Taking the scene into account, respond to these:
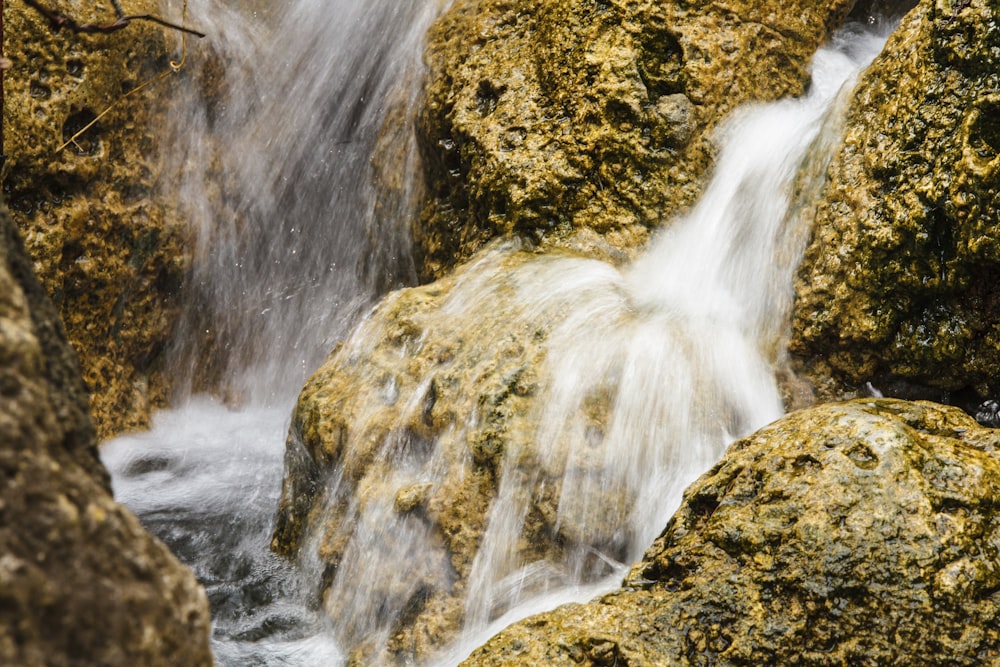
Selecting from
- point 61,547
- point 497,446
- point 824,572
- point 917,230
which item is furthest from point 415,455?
point 61,547

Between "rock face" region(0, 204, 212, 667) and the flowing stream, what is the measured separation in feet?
6.79

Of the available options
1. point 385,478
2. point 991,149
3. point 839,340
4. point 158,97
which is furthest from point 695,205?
point 158,97

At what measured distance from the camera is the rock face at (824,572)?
237 centimetres

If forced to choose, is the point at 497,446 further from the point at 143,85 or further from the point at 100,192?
the point at 143,85

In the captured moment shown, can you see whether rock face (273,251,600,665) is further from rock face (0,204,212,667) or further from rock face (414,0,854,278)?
rock face (0,204,212,667)

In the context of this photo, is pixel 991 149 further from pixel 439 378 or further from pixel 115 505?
pixel 115 505

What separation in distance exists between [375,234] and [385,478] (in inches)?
100

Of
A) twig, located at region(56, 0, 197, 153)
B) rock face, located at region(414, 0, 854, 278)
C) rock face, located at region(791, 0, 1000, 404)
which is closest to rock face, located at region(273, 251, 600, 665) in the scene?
rock face, located at region(414, 0, 854, 278)

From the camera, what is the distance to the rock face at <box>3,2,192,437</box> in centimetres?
496

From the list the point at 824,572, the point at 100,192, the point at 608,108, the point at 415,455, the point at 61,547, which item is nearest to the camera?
the point at 61,547

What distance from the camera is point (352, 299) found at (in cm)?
601

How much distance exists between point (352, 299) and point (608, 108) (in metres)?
2.37

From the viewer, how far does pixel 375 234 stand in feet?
19.5

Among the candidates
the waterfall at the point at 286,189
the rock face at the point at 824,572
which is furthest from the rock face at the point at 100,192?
the rock face at the point at 824,572
